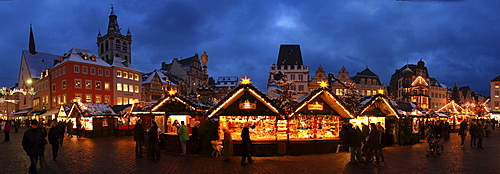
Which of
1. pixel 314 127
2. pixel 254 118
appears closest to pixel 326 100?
pixel 314 127

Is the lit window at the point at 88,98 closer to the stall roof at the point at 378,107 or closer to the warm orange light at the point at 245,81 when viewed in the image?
the warm orange light at the point at 245,81

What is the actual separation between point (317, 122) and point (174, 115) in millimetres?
6838

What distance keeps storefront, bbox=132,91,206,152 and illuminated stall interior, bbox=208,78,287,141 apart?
48.9 inches

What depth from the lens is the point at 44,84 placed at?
51.0 meters

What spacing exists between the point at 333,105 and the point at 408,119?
7.63m

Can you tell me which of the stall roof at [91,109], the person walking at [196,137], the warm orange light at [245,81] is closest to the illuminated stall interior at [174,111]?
the person walking at [196,137]

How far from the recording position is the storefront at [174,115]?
14.8 metres

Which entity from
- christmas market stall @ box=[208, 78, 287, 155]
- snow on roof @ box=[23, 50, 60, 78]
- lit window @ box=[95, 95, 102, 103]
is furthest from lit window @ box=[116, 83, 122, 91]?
christmas market stall @ box=[208, 78, 287, 155]

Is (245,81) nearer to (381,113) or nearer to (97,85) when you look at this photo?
(381,113)

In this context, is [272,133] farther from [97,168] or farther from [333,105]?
[97,168]

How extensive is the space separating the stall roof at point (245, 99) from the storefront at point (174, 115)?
125 cm

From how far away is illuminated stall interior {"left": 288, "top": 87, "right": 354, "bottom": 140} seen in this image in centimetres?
1448

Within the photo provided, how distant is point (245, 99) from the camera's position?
14.1m

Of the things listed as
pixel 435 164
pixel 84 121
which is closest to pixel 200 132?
pixel 435 164
